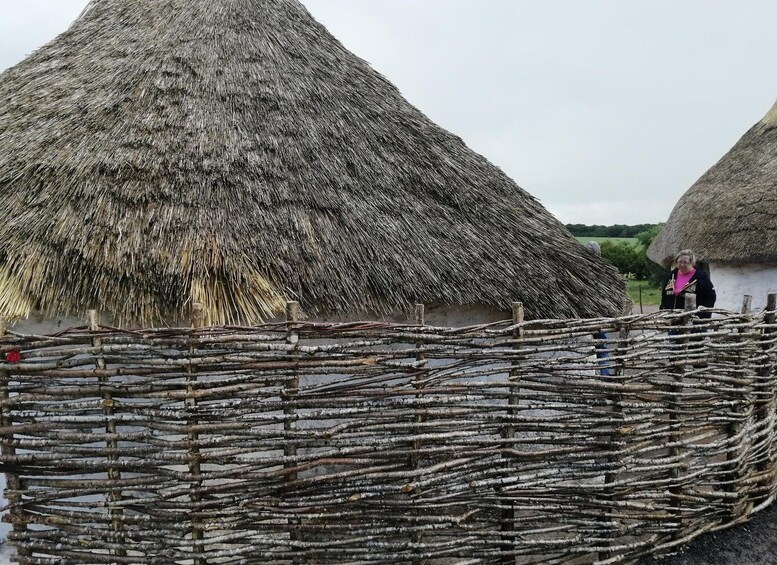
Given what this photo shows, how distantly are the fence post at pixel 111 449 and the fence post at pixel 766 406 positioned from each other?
3644 mm

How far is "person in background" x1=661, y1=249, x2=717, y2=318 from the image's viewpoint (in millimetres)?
5145

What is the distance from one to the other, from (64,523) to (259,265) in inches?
65.1

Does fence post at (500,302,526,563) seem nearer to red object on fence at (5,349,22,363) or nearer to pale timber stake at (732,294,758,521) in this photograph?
pale timber stake at (732,294,758,521)

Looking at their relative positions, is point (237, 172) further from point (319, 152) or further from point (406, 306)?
point (406, 306)

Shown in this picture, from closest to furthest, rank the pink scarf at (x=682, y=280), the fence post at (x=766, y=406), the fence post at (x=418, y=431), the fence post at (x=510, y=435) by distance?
the fence post at (x=418, y=431), the fence post at (x=510, y=435), the fence post at (x=766, y=406), the pink scarf at (x=682, y=280)

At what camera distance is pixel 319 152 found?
4438 mm

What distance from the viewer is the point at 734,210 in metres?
8.70

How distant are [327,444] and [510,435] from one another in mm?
930

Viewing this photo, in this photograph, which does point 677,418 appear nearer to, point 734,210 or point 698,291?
point 698,291

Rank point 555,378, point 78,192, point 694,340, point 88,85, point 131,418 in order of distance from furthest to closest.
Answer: point 88,85, point 78,192, point 694,340, point 555,378, point 131,418

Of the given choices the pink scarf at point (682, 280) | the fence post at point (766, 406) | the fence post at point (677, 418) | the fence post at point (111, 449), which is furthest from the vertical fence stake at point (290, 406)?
the pink scarf at point (682, 280)

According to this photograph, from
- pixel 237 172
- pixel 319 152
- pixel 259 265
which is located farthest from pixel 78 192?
pixel 319 152

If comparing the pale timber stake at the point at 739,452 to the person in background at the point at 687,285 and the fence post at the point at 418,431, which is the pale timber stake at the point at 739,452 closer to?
the person in background at the point at 687,285

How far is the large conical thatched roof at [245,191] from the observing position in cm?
349
